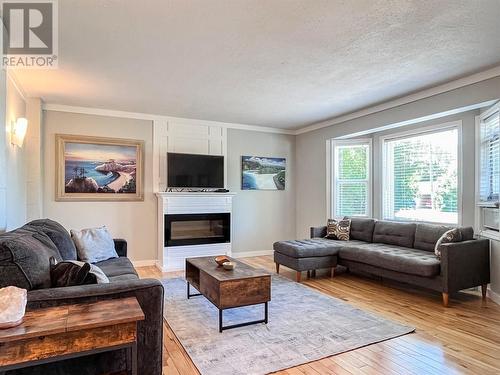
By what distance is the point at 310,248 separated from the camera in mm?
4438

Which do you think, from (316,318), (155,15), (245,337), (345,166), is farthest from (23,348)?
(345,166)

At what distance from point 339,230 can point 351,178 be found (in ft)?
3.70

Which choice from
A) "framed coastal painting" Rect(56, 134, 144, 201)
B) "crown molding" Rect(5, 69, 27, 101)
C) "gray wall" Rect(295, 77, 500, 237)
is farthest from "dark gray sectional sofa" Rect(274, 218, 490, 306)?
"crown molding" Rect(5, 69, 27, 101)

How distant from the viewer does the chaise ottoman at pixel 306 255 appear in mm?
4352

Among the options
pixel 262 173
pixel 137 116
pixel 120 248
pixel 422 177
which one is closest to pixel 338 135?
pixel 422 177

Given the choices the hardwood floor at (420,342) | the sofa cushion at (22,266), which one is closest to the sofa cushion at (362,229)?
the hardwood floor at (420,342)

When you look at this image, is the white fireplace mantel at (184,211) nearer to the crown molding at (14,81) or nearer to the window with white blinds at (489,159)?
the crown molding at (14,81)

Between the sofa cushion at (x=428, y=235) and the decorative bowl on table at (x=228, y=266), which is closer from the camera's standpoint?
the decorative bowl on table at (x=228, y=266)

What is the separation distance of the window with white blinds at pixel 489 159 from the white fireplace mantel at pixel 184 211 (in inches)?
145

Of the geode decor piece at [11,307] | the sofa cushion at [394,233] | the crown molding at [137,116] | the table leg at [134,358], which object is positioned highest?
the crown molding at [137,116]

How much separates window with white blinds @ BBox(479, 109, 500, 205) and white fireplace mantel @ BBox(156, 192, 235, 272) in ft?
12.1

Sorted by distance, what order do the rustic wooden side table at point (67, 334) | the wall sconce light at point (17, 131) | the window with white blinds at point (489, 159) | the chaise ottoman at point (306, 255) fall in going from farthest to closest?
the chaise ottoman at point (306, 255)
the window with white blinds at point (489, 159)
the wall sconce light at point (17, 131)
the rustic wooden side table at point (67, 334)

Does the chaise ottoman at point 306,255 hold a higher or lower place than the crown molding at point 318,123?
lower

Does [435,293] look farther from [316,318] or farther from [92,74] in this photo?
[92,74]
